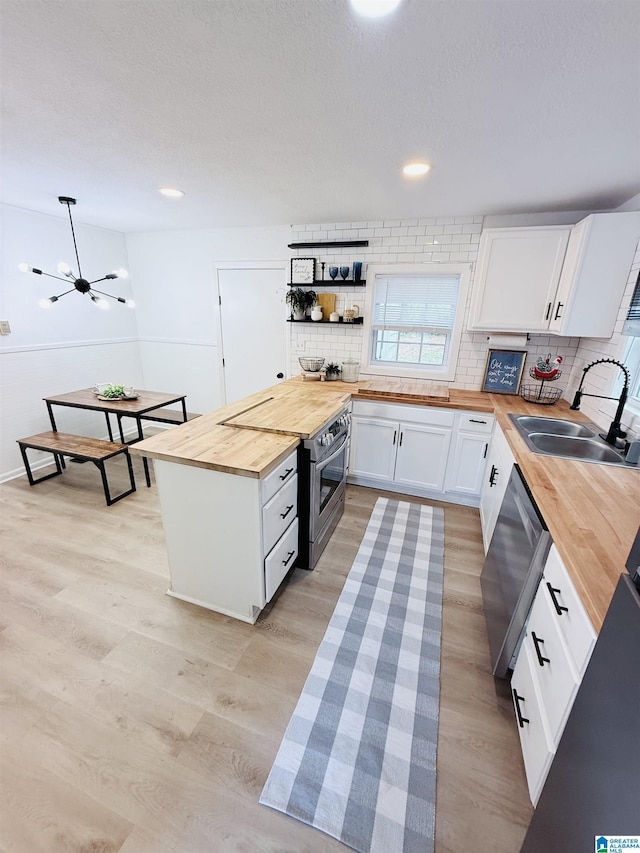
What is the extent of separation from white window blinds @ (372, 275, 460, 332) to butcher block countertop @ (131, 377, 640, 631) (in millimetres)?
806

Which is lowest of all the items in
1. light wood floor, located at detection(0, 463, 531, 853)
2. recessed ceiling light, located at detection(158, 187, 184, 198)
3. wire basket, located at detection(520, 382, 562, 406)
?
light wood floor, located at detection(0, 463, 531, 853)

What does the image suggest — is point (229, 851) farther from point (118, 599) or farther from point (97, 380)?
point (97, 380)

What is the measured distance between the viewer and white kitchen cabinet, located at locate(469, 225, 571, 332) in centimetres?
248

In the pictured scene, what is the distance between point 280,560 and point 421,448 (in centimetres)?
162

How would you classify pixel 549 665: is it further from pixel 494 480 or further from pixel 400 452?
pixel 400 452

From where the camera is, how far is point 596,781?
61 cm

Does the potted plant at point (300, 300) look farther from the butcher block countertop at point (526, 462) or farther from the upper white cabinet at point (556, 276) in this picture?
the upper white cabinet at point (556, 276)

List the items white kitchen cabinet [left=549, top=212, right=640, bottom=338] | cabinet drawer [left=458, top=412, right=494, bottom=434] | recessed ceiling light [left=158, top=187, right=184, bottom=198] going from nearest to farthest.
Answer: white kitchen cabinet [left=549, top=212, right=640, bottom=338] → recessed ceiling light [left=158, top=187, right=184, bottom=198] → cabinet drawer [left=458, top=412, right=494, bottom=434]

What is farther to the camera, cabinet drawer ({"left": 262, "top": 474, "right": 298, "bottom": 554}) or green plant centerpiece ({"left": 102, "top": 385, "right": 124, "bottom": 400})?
green plant centerpiece ({"left": 102, "top": 385, "right": 124, "bottom": 400})

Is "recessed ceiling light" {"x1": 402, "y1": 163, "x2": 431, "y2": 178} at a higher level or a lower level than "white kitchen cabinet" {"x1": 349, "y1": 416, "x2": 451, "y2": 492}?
higher

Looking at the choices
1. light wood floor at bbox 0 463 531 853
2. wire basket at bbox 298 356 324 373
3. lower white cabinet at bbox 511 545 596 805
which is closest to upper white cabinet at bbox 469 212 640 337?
wire basket at bbox 298 356 324 373

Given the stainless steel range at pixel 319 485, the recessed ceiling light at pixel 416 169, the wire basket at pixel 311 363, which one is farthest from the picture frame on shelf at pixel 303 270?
the stainless steel range at pixel 319 485

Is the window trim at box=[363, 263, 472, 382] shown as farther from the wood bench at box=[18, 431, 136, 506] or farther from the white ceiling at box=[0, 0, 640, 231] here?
the wood bench at box=[18, 431, 136, 506]

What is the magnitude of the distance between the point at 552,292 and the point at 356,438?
1.90 meters
